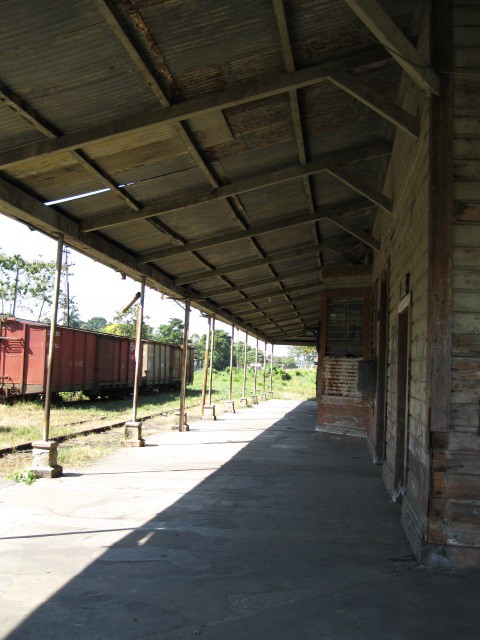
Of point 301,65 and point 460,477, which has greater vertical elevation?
point 301,65

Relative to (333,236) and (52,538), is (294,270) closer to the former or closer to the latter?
(333,236)

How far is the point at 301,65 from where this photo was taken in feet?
16.2

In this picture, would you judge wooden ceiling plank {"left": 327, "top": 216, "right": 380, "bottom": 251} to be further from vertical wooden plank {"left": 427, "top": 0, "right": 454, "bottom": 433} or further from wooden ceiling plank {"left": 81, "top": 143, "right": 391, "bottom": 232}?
vertical wooden plank {"left": 427, "top": 0, "right": 454, "bottom": 433}

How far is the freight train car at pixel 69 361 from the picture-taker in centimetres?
1728

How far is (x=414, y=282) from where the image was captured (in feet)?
17.3

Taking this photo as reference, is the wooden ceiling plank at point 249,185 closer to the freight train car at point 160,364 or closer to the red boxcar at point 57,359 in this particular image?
the red boxcar at point 57,359

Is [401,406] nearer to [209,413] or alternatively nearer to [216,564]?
[216,564]

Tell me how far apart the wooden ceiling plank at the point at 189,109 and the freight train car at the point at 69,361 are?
502 inches

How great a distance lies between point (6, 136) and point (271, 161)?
2.96 m

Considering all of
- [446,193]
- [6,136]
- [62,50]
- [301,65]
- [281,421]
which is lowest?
[281,421]

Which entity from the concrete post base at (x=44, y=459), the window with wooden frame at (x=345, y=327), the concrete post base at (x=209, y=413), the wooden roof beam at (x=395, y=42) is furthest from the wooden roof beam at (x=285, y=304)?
the wooden roof beam at (x=395, y=42)

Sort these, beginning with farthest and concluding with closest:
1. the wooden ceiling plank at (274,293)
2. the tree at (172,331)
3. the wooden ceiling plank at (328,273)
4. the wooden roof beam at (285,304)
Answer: the tree at (172,331) < the wooden roof beam at (285,304) < the wooden ceiling plank at (274,293) < the wooden ceiling plank at (328,273)

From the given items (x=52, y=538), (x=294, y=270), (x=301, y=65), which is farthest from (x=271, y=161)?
(x=294, y=270)

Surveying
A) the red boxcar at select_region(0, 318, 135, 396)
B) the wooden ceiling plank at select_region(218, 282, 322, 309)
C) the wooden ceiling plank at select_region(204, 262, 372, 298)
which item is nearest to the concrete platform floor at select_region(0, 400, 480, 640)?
the wooden ceiling plank at select_region(204, 262, 372, 298)
